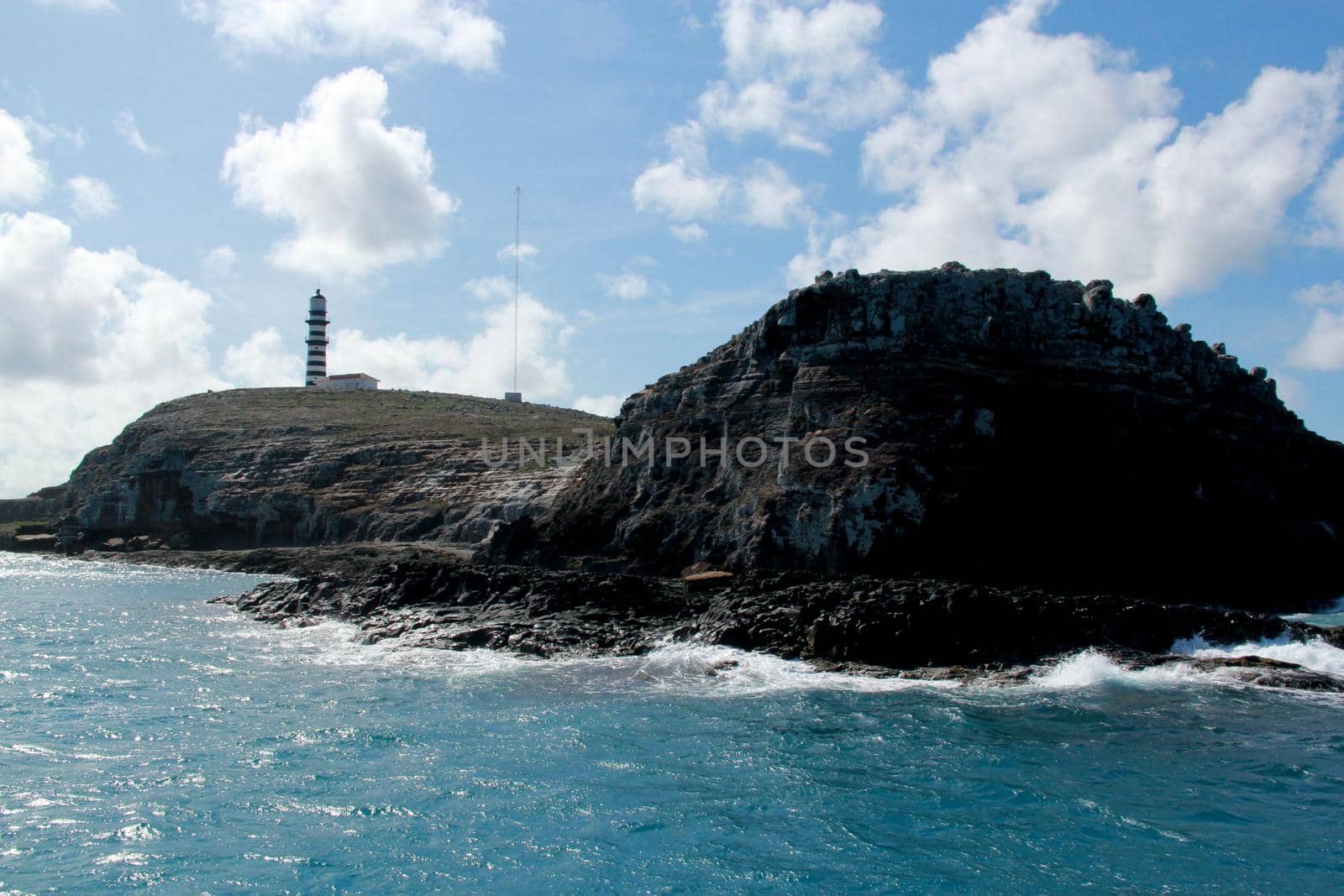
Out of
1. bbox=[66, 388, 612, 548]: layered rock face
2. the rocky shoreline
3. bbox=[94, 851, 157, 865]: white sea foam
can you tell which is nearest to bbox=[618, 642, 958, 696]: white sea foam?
the rocky shoreline

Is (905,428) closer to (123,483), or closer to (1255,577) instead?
(1255,577)

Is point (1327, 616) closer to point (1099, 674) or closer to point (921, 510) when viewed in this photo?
point (921, 510)

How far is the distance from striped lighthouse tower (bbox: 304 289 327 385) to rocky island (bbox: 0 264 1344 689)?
6924 centimetres

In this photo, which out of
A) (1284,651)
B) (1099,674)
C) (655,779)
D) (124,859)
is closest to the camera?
(124,859)

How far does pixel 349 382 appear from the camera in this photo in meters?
118

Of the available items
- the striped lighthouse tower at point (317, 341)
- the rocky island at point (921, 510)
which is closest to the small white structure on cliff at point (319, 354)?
the striped lighthouse tower at point (317, 341)

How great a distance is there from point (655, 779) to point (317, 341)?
118 meters

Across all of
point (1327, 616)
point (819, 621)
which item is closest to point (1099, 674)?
point (819, 621)

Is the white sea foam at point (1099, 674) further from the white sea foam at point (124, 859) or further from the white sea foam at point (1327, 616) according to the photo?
the white sea foam at point (124, 859)

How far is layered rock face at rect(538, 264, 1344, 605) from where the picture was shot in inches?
1511

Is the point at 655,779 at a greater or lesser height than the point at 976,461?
lesser

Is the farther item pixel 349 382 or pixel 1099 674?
pixel 349 382

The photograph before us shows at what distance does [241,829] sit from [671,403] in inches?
1463

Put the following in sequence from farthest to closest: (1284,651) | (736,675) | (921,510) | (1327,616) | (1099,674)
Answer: (1327,616)
(921,510)
(1284,651)
(736,675)
(1099,674)
